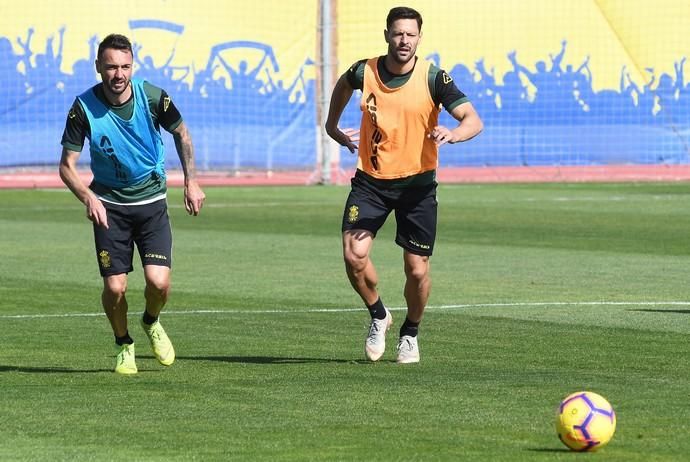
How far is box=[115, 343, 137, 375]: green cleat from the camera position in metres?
10.3

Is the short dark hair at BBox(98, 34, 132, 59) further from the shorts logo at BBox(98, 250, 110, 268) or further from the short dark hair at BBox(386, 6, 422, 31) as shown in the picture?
the short dark hair at BBox(386, 6, 422, 31)

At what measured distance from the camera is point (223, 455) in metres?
7.24

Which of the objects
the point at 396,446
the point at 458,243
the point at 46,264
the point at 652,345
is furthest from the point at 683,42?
the point at 396,446

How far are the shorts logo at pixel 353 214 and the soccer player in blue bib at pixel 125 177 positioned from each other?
1.05 m

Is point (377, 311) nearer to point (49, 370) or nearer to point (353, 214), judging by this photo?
point (353, 214)

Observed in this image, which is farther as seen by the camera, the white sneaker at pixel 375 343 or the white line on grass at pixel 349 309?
the white line on grass at pixel 349 309

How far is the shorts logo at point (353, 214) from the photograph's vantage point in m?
11.0

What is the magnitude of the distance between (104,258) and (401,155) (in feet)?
6.66

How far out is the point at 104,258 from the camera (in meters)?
10.6

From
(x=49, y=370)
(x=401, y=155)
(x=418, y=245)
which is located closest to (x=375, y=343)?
(x=418, y=245)

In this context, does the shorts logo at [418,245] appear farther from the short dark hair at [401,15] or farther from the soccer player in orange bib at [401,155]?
the short dark hair at [401,15]

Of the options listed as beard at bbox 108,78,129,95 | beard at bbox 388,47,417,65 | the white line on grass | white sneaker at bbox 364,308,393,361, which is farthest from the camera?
the white line on grass

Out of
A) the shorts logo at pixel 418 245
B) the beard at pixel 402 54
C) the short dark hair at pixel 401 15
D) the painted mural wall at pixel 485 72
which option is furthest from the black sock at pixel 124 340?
the painted mural wall at pixel 485 72

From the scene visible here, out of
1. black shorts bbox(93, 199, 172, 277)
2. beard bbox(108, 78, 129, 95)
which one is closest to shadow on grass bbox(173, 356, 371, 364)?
black shorts bbox(93, 199, 172, 277)
